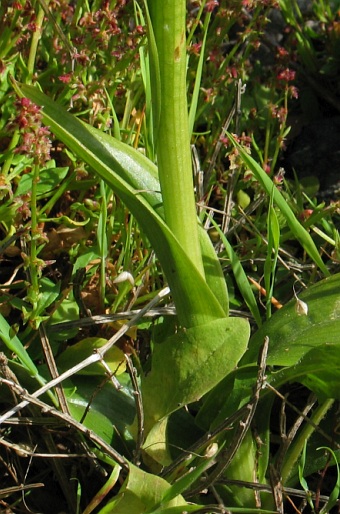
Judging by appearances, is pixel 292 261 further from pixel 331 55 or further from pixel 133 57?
pixel 331 55

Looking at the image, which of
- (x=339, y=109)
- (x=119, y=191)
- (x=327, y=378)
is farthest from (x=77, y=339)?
(x=339, y=109)

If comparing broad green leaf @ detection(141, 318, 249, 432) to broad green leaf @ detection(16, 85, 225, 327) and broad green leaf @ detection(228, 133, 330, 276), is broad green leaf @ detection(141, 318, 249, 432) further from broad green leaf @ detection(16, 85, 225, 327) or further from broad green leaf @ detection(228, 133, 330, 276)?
broad green leaf @ detection(228, 133, 330, 276)

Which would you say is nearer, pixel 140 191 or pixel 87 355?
pixel 140 191

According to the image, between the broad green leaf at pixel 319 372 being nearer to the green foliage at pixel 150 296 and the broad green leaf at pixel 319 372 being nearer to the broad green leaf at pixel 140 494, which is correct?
the green foliage at pixel 150 296

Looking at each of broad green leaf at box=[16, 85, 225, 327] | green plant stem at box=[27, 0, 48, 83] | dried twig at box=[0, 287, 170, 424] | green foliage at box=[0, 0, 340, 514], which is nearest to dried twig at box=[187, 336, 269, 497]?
green foliage at box=[0, 0, 340, 514]

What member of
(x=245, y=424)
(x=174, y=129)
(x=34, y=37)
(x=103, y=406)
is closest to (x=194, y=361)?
(x=245, y=424)

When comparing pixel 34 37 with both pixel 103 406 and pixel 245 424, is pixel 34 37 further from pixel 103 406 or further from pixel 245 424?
pixel 245 424
